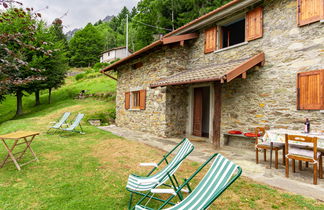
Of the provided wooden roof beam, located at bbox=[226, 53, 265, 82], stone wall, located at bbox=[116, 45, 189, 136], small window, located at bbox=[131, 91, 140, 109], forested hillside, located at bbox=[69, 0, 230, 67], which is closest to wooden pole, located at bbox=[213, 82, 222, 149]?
wooden roof beam, located at bbox=[226, 53, 265, 82]

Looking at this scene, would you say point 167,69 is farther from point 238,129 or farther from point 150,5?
point 150,5

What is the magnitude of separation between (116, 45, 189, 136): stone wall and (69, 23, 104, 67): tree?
36.7m

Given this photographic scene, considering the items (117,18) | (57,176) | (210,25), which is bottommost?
(57,176)

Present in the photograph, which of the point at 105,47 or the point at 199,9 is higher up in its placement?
the point at 105,47

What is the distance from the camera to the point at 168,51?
27.7ft

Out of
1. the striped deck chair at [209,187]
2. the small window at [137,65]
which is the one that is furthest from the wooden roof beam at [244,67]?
the small window at [137,65]

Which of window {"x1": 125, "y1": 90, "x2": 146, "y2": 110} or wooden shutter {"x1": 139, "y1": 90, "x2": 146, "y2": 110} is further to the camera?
window {"x1": 125, "y1": 90, "x2": 146, "y2": 110}

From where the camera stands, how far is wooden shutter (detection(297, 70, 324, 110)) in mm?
4977

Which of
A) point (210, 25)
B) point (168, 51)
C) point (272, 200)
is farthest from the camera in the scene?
point (168, 51)

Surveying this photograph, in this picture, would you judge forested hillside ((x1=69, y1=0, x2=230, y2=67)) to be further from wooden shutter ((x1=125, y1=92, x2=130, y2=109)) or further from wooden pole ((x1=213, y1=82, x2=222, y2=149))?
wooden pole ((x1=213, y1=82, x2=222, y2=149))

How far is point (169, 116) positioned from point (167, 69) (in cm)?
202

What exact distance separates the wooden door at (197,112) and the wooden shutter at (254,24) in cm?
299

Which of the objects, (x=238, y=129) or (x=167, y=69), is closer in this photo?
(x=238, y=129)

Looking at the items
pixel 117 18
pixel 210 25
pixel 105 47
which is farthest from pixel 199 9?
pixel 117 18
